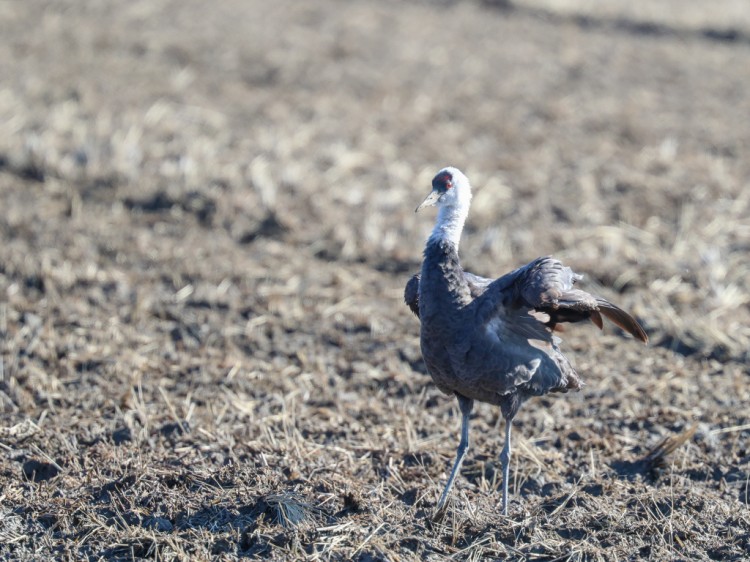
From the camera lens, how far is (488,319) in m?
4.75

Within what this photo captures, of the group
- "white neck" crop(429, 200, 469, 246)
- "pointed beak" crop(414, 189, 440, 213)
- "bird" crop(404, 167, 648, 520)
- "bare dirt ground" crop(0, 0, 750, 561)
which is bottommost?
"bare dirt ground" crop(0, 0, 750, 561)

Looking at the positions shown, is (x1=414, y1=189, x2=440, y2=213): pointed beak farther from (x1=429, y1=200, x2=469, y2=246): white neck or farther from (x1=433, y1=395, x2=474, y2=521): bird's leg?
(x1=433, y1=395, x2=474, y2=521): bird's leg

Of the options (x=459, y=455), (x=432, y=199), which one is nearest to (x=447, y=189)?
(x=432, y=199)

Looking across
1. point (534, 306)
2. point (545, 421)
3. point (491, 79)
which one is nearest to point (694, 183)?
point (491, 79)

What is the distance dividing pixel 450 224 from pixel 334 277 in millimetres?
2955

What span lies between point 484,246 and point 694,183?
2.87 metres

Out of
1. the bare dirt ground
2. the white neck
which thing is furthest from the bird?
the bare dirt ground

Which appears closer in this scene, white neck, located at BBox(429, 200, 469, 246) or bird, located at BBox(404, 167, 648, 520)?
bird, located at BBox(404, 167, 648, 520)

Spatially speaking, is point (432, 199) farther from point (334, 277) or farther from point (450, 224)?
point (334, 277)

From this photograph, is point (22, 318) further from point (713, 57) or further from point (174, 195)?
point (713, 57)

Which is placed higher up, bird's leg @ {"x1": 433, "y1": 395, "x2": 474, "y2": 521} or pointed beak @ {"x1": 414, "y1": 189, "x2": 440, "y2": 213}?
pointed beak @ {"x1": 414, "y1": 189, "x2": 440, "y2": 213}

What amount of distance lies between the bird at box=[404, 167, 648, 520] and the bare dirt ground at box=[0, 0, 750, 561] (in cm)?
70

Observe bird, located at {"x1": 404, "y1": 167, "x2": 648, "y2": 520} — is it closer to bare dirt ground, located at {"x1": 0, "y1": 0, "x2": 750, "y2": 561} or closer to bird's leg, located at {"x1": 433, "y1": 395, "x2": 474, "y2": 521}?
bird's leg, located at {"x1": 433, "y1": 395, "x2": 474, "y2": 521}

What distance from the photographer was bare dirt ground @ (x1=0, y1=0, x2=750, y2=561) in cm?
494
